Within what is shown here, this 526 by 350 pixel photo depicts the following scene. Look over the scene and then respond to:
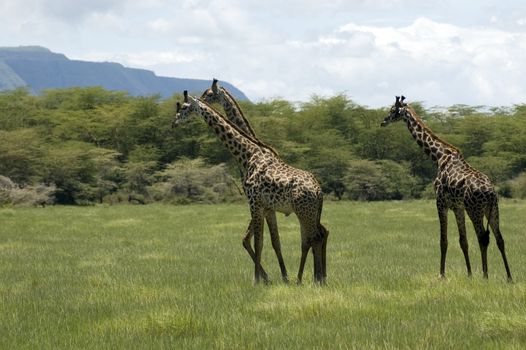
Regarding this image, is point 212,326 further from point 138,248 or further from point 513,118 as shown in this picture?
point 513,118

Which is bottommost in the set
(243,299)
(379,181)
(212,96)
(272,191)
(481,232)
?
(379,181)

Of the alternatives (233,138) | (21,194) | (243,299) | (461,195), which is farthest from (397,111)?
(21,194)

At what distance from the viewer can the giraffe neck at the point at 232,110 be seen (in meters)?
13.6

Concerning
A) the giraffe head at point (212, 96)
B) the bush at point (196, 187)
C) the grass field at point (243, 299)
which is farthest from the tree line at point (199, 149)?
the giraffe head at point (212, 96)

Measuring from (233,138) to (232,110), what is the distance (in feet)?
4.75

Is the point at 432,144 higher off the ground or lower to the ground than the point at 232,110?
lower

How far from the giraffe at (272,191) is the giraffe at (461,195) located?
7.45 feet

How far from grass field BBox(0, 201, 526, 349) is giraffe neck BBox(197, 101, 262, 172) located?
2.21 m

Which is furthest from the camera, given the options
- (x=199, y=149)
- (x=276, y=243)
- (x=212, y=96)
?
(x=199, y=149)

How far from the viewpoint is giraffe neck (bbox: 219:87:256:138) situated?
44.7 feet

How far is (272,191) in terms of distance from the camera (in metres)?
11.2

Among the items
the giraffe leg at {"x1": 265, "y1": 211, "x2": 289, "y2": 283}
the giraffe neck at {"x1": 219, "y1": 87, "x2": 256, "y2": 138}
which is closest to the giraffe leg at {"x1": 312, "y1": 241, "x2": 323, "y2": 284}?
the giraffe leg at {"x1": 265, "y1": 211, "x2": 289, "y2": 283}

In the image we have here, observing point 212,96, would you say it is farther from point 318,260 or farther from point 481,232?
point 481,232

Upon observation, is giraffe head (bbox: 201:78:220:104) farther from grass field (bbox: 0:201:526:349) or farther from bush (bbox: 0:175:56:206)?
bush (bbox: 0:175:56:206)
